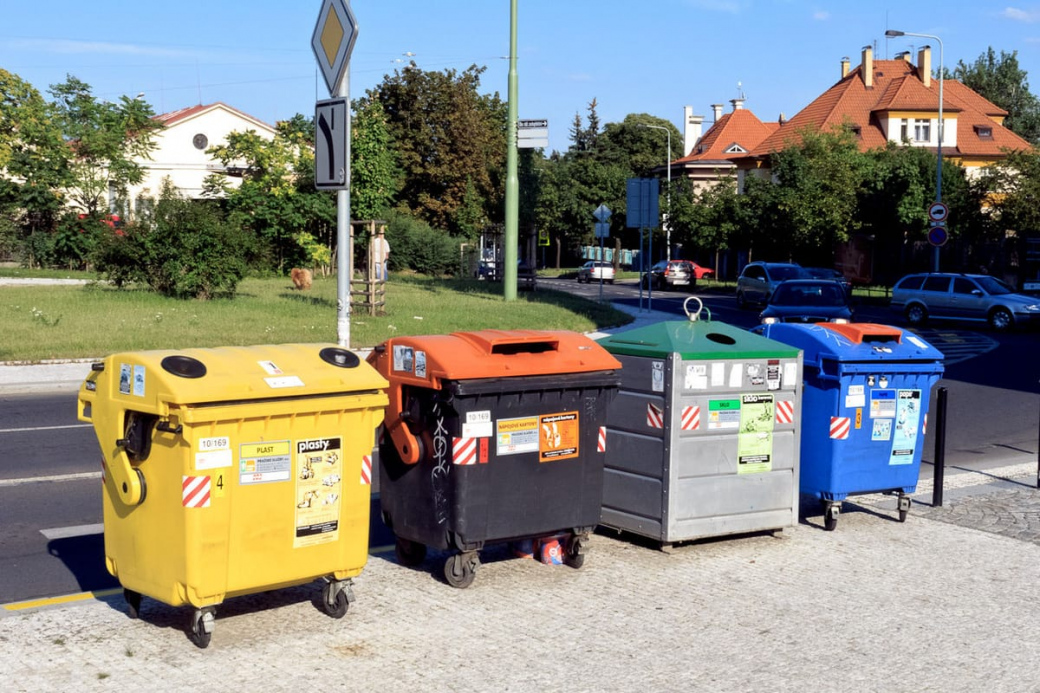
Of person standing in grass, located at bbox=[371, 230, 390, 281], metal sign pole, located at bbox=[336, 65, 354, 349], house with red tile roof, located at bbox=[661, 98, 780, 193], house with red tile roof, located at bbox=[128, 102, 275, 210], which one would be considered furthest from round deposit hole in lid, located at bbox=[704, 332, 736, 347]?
house with red tile roof, located at bbox=[661, 98, 780, 193]

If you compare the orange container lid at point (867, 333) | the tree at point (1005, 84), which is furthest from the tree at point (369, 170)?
the tree at point (1005, 84)

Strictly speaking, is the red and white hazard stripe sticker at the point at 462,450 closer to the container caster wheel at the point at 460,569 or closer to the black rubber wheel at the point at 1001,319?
the container caster wheel at the point at 460,569

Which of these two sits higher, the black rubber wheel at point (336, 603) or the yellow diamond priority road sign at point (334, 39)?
the yellow diamond priority road sign at point (334, 39)

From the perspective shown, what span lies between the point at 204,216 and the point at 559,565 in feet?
64.6

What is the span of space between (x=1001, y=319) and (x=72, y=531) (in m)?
25.7

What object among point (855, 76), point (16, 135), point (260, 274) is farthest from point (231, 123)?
point (855, 76)

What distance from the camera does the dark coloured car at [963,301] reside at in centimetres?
2817

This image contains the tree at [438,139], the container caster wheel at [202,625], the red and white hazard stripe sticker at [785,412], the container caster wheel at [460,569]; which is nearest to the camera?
the container caster wheel at [202,625]

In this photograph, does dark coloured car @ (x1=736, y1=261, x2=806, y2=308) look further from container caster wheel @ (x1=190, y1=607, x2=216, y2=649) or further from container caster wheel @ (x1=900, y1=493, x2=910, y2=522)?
container caster wheel @ (x1=190, y1=607, x2=216, y2=649)

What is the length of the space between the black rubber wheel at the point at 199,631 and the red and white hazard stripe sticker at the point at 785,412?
155 inches

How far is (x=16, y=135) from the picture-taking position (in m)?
43.2

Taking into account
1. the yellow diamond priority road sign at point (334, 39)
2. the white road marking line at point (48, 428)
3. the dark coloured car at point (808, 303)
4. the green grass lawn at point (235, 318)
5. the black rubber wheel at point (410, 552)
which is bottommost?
the white road marking line at point (48, 428)

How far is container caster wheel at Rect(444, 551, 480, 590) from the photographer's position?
254 inches

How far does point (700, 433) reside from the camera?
23.6 feet
